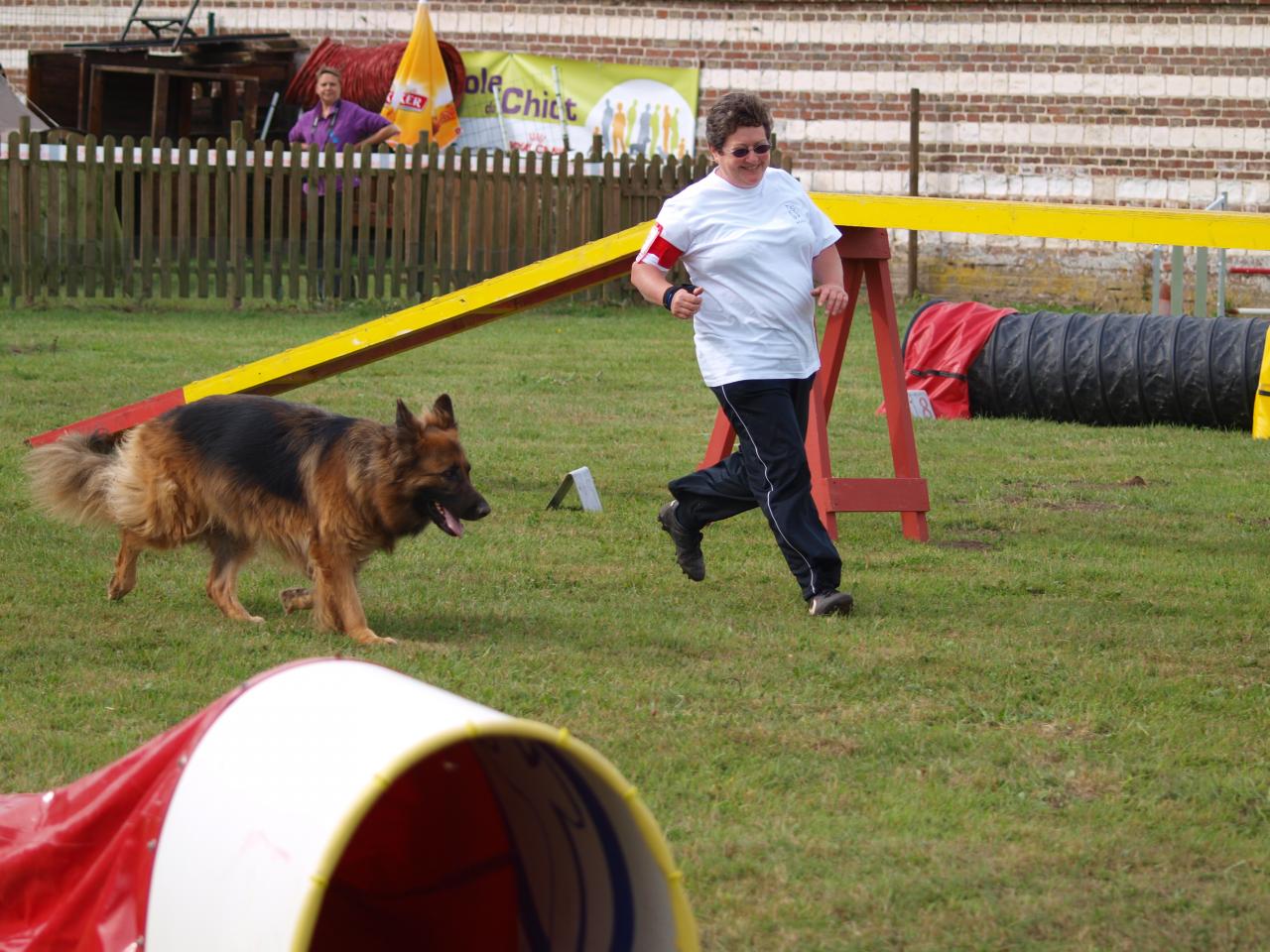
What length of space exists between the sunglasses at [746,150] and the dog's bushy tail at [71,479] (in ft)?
9.10

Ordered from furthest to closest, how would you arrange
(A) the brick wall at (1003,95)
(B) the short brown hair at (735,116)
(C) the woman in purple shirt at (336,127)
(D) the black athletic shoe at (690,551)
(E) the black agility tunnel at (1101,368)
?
(A) the brick wall at (1003,95) → (C) the woman in purple shirt at (336,127) → (E) the black agility tunnel at (1101,368) → (D) the black athletic shoe at (690,551) → (B) the short brown hair at (735,116)

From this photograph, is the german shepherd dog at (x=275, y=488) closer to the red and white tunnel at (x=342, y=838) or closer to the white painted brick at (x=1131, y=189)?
the red and white tunnel at (x=342, y=838)

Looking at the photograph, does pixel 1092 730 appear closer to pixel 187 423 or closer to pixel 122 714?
pixel 122 714

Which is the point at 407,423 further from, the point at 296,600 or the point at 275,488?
the point at 296,600

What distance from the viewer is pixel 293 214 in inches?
677

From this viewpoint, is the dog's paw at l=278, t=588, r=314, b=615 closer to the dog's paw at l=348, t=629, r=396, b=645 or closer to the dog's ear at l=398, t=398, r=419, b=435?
the dog's paw at l=348, t=629, r=396, b=645

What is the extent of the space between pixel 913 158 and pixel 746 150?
1400cm

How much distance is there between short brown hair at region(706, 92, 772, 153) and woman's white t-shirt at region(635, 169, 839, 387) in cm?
24

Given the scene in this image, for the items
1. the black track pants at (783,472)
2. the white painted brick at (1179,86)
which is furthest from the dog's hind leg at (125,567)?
the white painted brick at (1179,86)

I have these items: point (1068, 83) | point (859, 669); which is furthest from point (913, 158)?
point (859, 669)

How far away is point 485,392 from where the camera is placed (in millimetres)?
12438

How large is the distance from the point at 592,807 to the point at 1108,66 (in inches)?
704

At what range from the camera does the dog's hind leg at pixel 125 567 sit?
6.52 m

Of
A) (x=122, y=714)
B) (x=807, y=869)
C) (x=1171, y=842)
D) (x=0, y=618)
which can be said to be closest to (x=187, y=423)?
(x=0, y=618)
